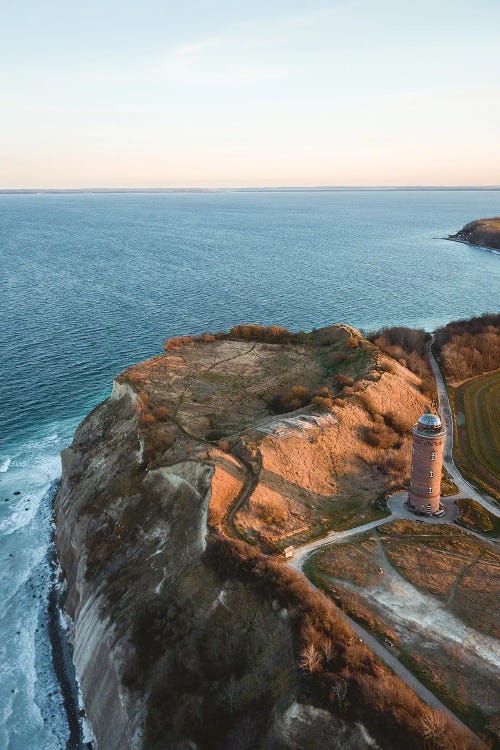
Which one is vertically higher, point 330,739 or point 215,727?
point 330,739

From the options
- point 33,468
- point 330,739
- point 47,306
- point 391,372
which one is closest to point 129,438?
point 33,468

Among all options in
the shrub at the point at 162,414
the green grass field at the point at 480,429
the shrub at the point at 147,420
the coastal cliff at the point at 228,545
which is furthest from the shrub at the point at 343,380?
the shrub at the point at 147,420

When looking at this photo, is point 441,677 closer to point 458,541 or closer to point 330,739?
point 330,739

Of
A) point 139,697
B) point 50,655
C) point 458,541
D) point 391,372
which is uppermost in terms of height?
point 391,372

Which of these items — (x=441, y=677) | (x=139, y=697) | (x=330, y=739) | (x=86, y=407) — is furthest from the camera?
(x=86, y=407)

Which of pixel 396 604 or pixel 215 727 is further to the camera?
pixel 396 604

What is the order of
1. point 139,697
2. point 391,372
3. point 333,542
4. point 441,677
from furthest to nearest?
point 391,372
point 333,542
point 139,697
point 441,677
